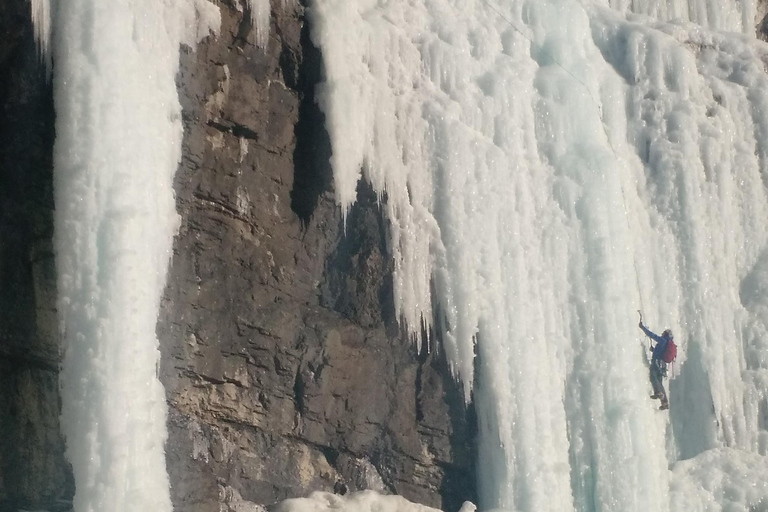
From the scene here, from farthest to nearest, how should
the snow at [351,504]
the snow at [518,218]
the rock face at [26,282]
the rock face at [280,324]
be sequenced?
the snow at [351,504], the rock face at [280,324], the rock face at [26,282], the snow at [518,218]

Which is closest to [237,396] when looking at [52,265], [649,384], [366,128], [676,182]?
[52,265]

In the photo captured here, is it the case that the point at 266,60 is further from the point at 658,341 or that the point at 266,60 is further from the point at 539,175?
the point at 658,341

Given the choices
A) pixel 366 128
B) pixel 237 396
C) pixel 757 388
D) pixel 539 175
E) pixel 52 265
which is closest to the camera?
pixel 52 265

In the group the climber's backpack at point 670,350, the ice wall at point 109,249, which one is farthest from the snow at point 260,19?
the climber's backpack at point 670,350

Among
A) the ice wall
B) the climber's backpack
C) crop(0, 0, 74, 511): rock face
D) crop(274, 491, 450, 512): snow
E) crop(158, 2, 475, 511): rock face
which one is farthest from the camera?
the climber's backpack

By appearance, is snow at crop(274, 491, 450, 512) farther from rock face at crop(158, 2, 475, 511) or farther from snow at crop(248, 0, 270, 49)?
snow at crop(248, 0, 270, 49)

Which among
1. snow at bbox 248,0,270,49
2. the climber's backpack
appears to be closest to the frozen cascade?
the climber's backpack

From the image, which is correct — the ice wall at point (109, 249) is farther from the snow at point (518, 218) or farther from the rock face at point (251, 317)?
the rock face at point (251, 317)
